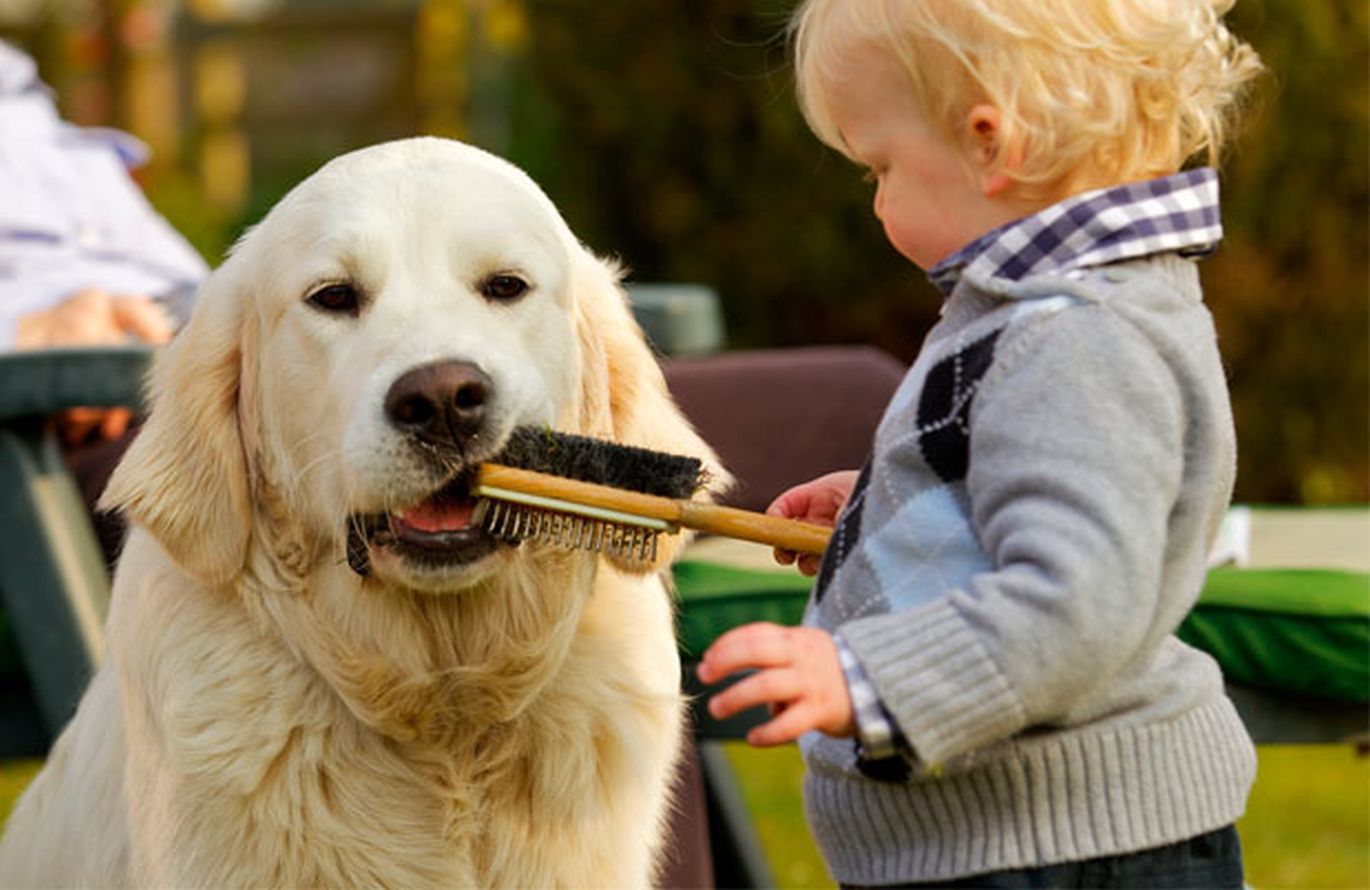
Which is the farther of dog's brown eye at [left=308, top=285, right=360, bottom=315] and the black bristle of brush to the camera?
dog's brown eye at [left=308, top=285, right=360, bottom=315]

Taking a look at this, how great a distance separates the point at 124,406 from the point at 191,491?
97cm

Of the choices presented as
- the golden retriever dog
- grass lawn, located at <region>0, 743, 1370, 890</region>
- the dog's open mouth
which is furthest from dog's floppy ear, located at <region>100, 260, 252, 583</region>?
grass lawn, located at <region>0, 743, 1370, 890</region>

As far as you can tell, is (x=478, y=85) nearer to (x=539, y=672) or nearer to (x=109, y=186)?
(x=109, y=186)

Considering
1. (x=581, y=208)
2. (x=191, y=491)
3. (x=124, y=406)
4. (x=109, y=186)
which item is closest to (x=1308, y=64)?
(x=581, y=208)

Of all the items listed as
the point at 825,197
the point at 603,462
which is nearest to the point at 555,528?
the point at 603,462

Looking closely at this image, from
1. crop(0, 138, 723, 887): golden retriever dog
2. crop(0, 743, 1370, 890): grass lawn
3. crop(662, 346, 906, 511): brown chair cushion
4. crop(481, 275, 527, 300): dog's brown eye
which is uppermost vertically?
crop(481, 275, 527, 300): dog's brown eye

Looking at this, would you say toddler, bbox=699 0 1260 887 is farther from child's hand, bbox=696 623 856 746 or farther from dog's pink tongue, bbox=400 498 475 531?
dog's pink tongue, bbox=400 498 475 531

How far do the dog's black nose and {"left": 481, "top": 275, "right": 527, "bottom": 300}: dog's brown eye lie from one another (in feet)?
0.88

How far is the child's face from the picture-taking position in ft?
6.90

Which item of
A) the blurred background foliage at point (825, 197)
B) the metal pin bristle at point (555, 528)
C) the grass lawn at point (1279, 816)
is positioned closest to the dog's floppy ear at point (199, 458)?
the metal pin bristle at point (555, 528)

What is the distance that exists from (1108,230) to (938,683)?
50cm

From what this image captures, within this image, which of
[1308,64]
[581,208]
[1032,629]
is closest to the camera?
[1032,629]

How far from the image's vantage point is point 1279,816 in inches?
213

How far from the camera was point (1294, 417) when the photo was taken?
23.4ft
